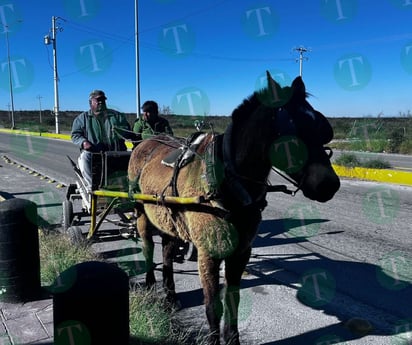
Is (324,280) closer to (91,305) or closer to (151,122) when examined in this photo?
(91,305)

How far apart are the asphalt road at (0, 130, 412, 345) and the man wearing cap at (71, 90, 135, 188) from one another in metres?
1.56

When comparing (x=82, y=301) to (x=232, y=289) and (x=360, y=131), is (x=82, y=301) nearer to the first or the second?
(x=232, y=289)

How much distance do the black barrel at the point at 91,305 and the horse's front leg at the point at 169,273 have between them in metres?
2.23

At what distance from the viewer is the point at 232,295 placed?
3777mm

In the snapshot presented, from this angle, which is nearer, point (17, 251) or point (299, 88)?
point (299, 88)

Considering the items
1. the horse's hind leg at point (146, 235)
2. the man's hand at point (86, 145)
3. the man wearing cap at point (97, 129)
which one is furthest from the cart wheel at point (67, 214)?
the horse's hind leg at point (146, 235)

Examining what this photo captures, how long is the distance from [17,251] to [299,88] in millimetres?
3288

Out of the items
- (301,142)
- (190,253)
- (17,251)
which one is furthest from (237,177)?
(190,253)

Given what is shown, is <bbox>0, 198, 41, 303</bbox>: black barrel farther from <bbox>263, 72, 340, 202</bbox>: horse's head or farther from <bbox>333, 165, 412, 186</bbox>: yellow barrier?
<bbox>333, 165, 412, 186</bbox>: yellow barrier

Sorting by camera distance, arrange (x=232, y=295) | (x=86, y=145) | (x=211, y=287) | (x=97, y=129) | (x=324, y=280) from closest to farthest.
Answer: (x=211, y=287), (x=232, y=295), (x=324, y=280), (x=86, y=145), (x=97, y=129)

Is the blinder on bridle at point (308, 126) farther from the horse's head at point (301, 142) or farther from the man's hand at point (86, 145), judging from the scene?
the man's hand at point (86, 145)

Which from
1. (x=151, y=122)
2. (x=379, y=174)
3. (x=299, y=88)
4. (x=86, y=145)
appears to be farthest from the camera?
(x=379, y=174)

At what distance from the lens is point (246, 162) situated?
3180 millimetres

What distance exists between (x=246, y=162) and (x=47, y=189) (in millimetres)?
10341
